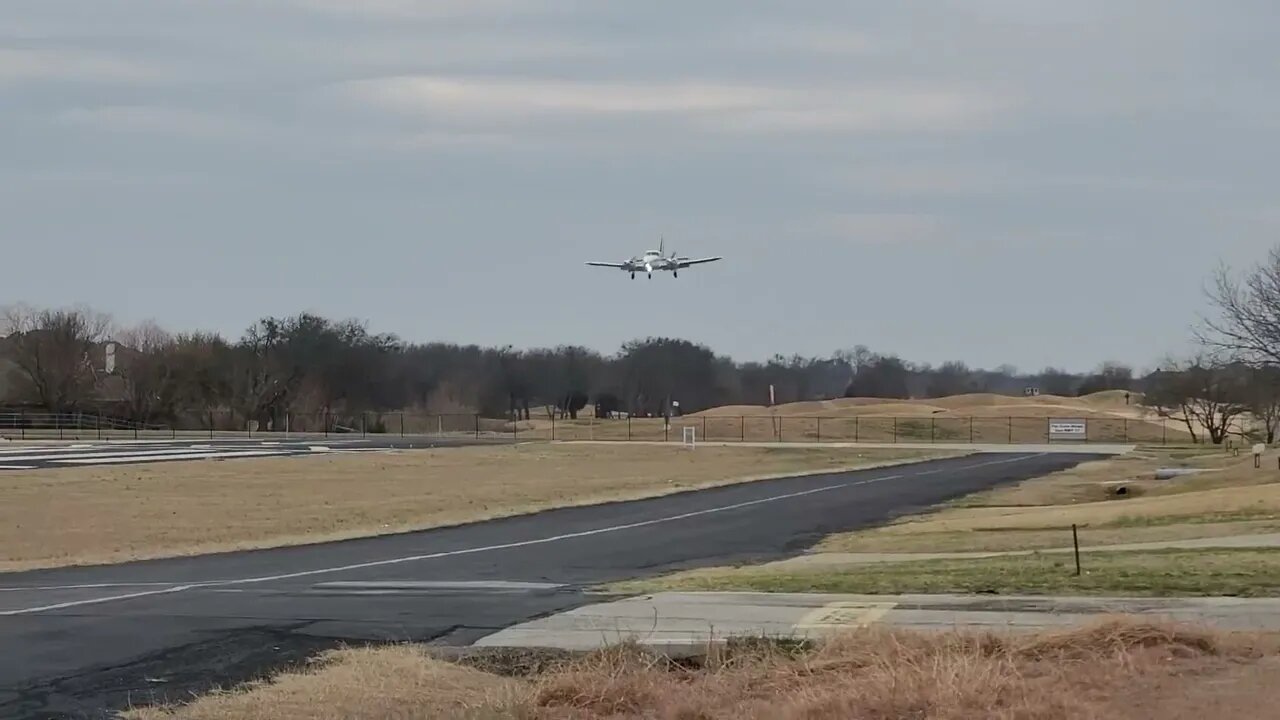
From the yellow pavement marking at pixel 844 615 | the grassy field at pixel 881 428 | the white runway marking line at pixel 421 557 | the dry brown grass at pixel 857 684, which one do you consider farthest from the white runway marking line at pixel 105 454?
the dry brown grass at pixel 857 684

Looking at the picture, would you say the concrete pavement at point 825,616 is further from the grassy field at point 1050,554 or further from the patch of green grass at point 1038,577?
the grassy field at point 1050,554

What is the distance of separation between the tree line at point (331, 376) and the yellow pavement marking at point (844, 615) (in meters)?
101

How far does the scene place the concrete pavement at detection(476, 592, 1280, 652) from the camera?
42.0ft

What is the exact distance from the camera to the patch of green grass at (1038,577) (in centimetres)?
1513

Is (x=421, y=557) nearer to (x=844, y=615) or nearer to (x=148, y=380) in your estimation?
(x=844, y=615)

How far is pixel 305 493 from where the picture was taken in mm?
42719

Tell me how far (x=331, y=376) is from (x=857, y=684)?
121 meters

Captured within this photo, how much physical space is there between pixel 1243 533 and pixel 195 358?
100346mm

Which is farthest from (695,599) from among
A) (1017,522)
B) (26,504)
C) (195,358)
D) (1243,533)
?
(195,358)

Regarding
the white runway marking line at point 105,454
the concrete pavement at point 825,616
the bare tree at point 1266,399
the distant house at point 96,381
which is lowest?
the concrete pavement at point 825,616

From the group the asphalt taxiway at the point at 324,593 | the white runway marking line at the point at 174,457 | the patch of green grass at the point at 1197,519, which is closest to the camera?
the asphalt taxiway at the point at 324,593

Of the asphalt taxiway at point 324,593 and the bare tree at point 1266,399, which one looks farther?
the bare tree at point 1266,399

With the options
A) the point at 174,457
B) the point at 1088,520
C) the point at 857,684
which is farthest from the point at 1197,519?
the point at 174,457

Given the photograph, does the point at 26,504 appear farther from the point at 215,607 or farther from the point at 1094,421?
the point at 1094,421
